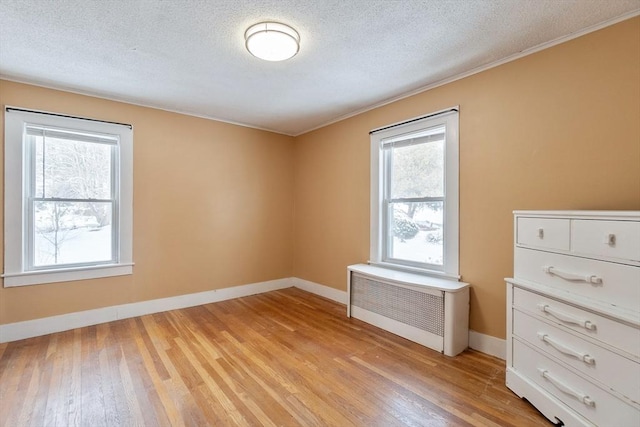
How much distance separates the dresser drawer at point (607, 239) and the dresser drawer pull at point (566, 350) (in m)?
0.55

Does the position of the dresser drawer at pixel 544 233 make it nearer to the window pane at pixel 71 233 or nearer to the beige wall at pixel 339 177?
the beige wall at pixel 339 177

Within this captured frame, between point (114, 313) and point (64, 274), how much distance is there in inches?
26.9

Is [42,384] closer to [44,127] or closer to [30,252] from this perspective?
[30,252]

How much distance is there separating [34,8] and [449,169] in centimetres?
345

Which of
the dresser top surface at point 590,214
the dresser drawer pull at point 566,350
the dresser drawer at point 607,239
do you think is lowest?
the dresser drawer pull at point 566,350

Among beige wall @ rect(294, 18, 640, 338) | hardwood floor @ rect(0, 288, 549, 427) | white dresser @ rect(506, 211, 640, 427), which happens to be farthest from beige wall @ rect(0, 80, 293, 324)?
white dresser @ rect(506, 211, 640, 427)

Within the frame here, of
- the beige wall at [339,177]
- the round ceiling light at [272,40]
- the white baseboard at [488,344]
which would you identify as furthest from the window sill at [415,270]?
the round ceiling light at [272,40]

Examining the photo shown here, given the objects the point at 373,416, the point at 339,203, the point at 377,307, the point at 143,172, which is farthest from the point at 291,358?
the point at 143,172

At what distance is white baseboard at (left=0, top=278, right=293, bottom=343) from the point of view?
291cm

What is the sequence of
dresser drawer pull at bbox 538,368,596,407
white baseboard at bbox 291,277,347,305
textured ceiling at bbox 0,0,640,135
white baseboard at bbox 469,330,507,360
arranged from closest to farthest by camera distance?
1. dresser drawer pull at bbox 538,368,596,407
2. textured ceiling at bbox 0,0,640,135
3. white baseboard at bbox 469,330,507,360
4. white baseboard at bbox 291,277,347,305

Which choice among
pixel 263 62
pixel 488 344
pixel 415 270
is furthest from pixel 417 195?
pixel 263 62

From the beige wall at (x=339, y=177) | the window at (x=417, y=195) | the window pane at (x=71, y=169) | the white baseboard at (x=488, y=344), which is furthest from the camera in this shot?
the window pane at (x=71, y=169)

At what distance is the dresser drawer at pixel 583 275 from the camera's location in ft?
4.63

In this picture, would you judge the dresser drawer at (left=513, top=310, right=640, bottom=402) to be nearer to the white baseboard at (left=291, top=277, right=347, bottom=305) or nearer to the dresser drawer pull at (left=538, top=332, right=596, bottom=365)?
the dresser drawer pull at (left=538, top=332, right=596, bottom=365)
